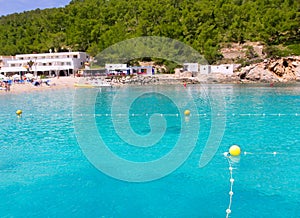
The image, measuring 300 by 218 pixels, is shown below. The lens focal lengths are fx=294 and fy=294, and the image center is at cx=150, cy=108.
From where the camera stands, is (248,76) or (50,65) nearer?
(248,76)

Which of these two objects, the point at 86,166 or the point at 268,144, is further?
the point at 268,144

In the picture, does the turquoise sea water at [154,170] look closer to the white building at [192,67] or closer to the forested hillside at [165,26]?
the white building at [192,67]

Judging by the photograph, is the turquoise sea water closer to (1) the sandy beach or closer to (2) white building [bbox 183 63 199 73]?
(1) the sandy beach

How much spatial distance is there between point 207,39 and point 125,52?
18.1 metres

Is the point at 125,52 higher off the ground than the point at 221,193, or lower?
higher

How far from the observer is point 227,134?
15.2 m

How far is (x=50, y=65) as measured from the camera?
63.3 meters

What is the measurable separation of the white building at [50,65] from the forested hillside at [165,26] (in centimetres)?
668

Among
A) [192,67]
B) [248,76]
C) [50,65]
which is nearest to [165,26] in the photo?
[192,67]

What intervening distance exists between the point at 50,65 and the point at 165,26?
26.5m

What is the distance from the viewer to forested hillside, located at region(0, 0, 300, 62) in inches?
2413

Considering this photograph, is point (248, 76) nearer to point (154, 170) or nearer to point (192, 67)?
point (192, 67)

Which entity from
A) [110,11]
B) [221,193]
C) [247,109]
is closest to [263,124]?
[247,109]

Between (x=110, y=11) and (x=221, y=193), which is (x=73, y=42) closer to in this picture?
(x=110, y=11)
